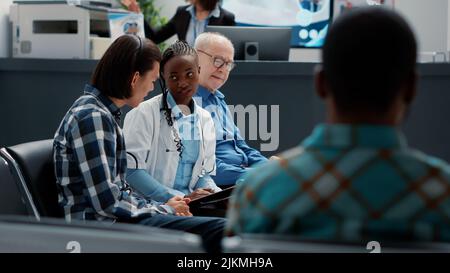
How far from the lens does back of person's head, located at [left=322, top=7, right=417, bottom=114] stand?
97 cm

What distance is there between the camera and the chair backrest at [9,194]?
2.13 m

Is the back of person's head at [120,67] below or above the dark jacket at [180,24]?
above

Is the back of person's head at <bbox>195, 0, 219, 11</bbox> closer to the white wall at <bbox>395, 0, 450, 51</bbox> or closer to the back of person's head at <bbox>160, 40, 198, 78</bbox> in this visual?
the white wall at <bbox>395, 0, 450, 51</bbox>

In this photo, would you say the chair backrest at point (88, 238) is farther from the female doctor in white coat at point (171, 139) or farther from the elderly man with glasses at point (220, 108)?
the elderly man with glasses at point (220, 108)

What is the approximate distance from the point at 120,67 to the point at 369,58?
1364mm

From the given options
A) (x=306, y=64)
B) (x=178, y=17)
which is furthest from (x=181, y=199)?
(x=178, y=17)

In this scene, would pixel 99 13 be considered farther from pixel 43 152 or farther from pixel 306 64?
pixel 43 152

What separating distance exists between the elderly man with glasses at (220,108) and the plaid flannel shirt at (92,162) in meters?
Answer: 0.95

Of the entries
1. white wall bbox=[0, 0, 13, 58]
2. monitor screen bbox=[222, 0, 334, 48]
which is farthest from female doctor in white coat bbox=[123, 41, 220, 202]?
monitor screen bbox=[222, 0, 334, 48]

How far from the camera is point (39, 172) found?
2.19 m

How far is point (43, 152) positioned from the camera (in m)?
2.26

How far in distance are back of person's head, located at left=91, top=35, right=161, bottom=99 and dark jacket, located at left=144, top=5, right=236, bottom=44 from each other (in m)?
3.30

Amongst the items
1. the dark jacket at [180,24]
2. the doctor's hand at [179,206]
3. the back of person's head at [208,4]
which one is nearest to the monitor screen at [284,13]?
the dark jacket at [180,24]
